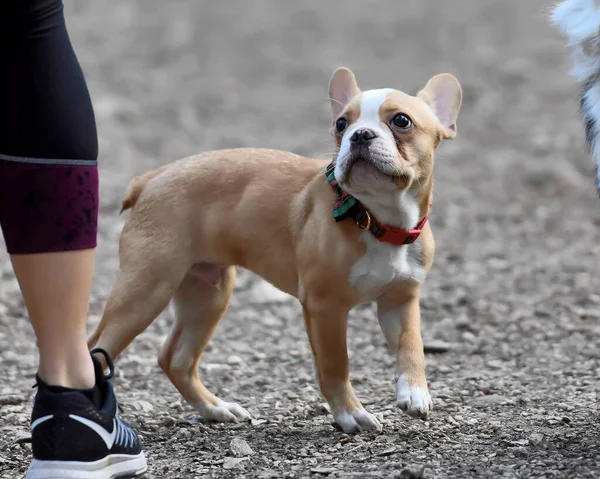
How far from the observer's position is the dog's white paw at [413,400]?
295 centimetres

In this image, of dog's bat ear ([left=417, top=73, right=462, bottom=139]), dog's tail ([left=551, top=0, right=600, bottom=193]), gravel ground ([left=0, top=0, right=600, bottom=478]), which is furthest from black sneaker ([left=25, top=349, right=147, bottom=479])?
dog's tail ([left=551, top=0, right=600, bottom=193])

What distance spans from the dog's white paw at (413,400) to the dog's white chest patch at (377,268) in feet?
0.90

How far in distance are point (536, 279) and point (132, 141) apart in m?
4.76

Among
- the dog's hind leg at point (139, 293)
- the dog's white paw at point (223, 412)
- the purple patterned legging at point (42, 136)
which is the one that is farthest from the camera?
the dog's white paw at point (223, 412)

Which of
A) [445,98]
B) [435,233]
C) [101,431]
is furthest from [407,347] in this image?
[435,233]

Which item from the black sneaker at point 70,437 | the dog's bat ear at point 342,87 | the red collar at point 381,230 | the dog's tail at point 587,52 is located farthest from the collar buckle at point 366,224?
the black sneaker at point 70,437

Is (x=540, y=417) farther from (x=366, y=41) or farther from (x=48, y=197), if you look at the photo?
(x=366, y=41)

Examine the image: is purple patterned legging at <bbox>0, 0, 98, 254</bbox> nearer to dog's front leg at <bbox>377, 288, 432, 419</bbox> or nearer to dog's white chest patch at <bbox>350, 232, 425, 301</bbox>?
dog's white chest patch at <bbox>350, 232, 425, 301</bbox>

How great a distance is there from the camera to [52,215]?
96.8 inches

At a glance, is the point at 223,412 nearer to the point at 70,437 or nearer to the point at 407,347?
the point at 407,347

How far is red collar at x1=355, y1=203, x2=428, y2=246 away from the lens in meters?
3.02

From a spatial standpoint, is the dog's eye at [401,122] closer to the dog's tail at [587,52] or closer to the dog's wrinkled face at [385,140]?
the dog's wrinkled face at [385,140]

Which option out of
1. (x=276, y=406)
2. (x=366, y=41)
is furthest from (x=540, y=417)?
(x=366, y=41)

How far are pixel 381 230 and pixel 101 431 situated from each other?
3.23 feet
